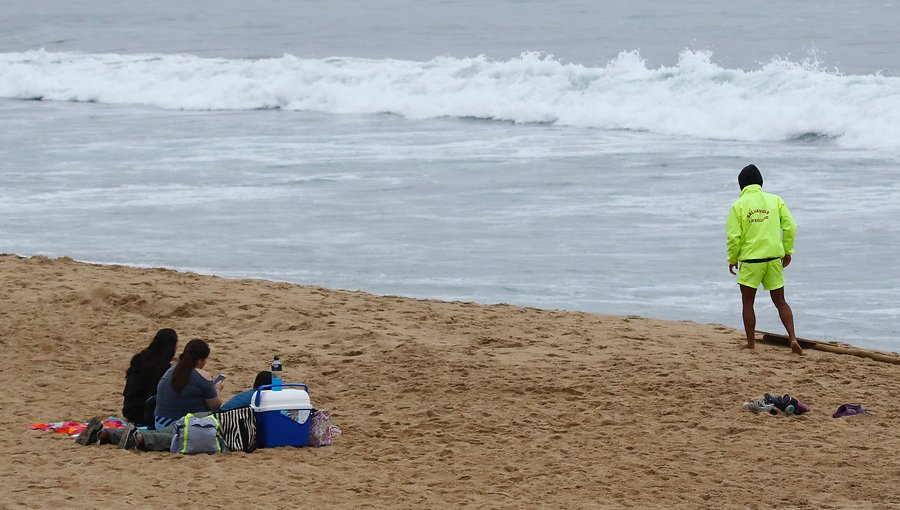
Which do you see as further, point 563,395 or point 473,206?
point 473,206

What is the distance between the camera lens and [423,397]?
366 inches

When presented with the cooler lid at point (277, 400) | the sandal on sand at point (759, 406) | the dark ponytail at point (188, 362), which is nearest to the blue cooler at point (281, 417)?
the cooler lid at point (277, 400)

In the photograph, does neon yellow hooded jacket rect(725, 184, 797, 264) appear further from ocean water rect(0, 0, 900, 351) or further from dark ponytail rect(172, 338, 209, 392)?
dark ponytail rect(172, 338, 209, 392)

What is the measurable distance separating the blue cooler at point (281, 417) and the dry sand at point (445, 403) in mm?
108

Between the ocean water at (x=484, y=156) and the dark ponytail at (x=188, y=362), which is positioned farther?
the ocean water at (x=484, y=156)

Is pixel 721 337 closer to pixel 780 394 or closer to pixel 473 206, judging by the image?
pixel 780 394

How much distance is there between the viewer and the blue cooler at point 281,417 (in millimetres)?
8062

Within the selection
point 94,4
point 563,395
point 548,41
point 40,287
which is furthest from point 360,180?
point 94,4

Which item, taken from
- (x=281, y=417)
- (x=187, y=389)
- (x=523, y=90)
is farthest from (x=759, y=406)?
(x=523, y=90)

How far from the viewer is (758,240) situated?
10008 mm

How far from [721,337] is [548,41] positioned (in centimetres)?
3269

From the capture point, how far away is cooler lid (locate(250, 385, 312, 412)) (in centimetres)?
804

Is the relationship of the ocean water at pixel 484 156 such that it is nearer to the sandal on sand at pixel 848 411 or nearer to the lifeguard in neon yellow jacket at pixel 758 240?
the lifeguard in neon yellow jacket at pixel 758 240

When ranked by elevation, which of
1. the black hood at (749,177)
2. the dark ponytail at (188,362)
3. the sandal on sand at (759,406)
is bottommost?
the sandal on sand at (759,406)
